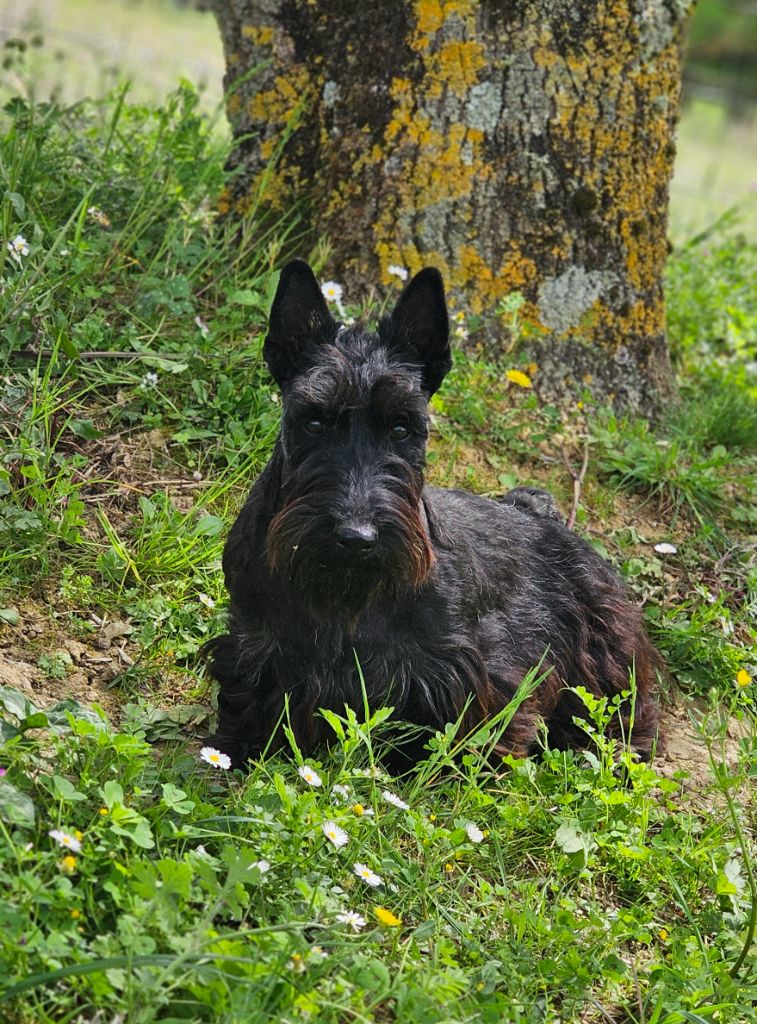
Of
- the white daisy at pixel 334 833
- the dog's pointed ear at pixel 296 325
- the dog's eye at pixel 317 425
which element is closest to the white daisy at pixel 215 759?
the white daisy at pixel 334 833

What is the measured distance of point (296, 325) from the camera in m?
3.63

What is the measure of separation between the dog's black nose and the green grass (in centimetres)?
50

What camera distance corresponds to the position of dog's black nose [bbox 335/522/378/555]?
3248mm

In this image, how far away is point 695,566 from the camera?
190 inches

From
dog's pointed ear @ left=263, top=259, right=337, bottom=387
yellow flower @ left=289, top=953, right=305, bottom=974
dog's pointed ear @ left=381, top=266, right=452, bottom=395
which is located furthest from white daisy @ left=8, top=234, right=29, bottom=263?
yellow flower @ left=289, top=953, right=305, bottom=974

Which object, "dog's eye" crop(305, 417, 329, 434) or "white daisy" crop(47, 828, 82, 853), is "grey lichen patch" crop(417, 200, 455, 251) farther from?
"white daisy" crop(47, 828, 82, 853)

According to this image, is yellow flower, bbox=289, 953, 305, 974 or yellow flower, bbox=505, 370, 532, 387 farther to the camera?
yellow flower, bbox=505, 370, 532, 387

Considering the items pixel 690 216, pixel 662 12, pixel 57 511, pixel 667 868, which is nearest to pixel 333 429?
pixel 57 511

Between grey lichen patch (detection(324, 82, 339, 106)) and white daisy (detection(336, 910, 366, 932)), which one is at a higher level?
grey lichen patch (detection(324, 82, 339, 106))

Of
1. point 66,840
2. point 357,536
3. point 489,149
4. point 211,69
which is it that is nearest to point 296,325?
point 357,536

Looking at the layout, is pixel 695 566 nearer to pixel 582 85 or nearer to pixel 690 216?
pixel 582 85

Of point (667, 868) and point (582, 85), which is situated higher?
point (582, 85)

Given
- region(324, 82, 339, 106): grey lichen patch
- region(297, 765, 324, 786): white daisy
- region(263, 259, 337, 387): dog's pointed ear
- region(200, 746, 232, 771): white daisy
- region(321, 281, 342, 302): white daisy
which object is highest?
region(324, 82, 339, 106): grey lichen patch

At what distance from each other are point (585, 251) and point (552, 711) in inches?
82.3
